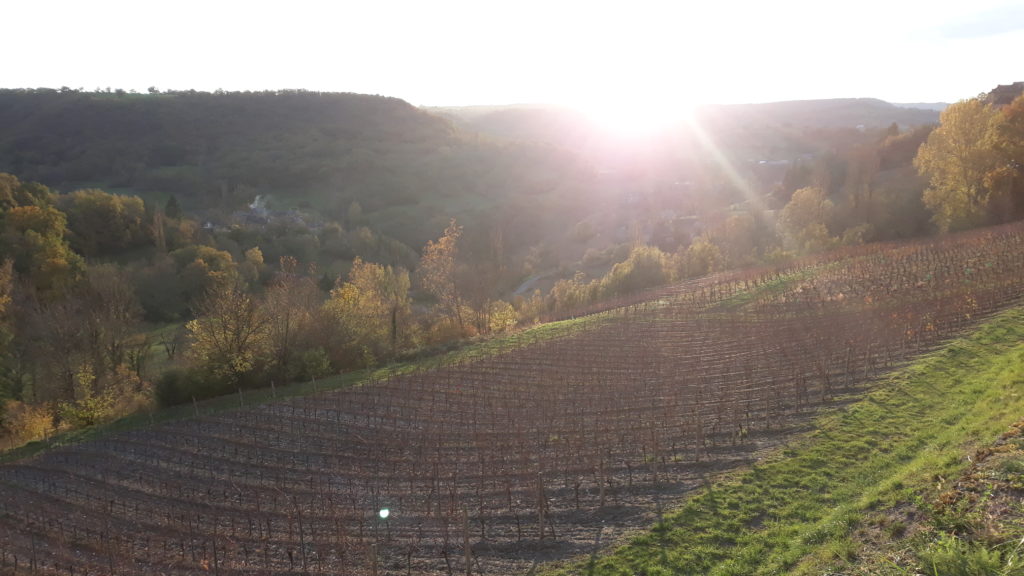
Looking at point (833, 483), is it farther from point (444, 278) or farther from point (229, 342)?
point (444, 278)

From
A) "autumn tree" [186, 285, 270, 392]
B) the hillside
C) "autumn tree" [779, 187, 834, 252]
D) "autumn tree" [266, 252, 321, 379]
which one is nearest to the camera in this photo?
"autumn tree" [186, 285, 270, 392]

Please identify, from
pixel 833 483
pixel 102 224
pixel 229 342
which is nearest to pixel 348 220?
pixel 102 224

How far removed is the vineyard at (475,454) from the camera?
486 inches

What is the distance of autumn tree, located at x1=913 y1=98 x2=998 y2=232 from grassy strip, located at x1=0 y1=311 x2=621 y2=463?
96.3 ft

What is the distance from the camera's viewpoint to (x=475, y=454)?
1695 centimetres

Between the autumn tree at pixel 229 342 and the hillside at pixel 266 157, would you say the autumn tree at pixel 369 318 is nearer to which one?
the autumn tree at pixel 229 342

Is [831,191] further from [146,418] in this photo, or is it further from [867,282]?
[146,418]

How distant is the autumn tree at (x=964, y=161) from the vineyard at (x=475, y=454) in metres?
18.5

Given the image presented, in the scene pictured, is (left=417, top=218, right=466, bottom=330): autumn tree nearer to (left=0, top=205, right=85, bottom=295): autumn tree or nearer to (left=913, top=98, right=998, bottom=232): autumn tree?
(left=0, top=205, right=85, bottom=295): autumn tree

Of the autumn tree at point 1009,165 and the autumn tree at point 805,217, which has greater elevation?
the autumn tree at point 1009,165

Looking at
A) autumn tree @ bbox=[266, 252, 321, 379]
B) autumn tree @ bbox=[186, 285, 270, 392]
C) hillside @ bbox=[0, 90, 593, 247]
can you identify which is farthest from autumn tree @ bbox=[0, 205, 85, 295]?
hillside @ bbox=[0, 90, 593, 247]

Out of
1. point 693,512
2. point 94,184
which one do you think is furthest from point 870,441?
point 94,184

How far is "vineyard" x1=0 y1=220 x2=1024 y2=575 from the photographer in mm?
12352

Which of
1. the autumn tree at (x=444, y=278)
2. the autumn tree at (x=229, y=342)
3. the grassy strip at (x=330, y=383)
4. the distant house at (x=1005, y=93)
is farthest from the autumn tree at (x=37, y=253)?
the distant house at (x=1005, y=93)
